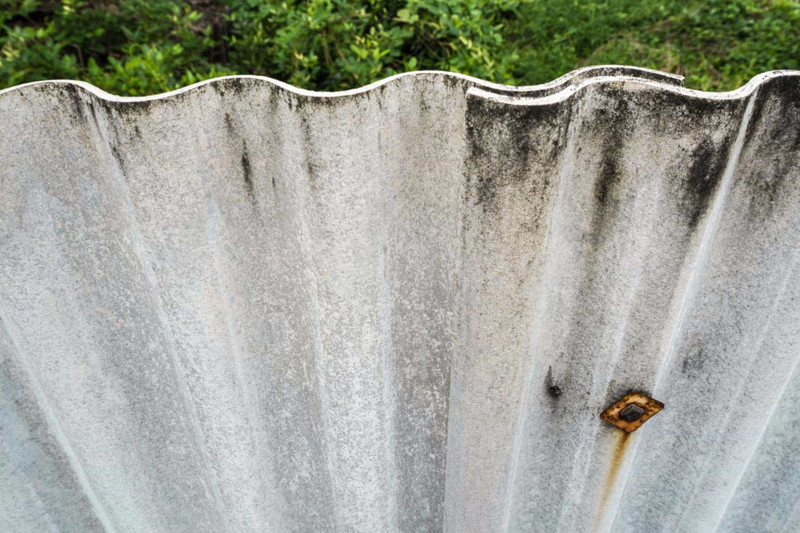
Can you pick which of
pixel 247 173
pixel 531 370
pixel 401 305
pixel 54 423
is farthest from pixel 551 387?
pixel 54 423

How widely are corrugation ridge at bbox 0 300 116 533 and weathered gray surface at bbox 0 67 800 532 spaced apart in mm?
11

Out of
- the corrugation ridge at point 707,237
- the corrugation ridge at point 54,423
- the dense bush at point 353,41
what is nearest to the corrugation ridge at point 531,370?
the corrugation ridge at point 707,237

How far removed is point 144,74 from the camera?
2.50 meters

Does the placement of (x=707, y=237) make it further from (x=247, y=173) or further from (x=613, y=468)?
(x=247, y=173)

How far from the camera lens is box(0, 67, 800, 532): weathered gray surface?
5.08ft

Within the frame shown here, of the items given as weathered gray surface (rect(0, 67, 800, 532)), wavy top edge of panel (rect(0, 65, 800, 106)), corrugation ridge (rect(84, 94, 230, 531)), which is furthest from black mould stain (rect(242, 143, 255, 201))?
corrugation ridge (rect(84, 94, 230, 531))

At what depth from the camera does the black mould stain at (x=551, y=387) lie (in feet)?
6.44

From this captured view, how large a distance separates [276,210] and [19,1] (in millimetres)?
2063

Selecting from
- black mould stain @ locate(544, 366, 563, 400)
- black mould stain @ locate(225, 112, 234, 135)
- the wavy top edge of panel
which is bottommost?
black mould stain @ locate(544, 366, 563, 400)

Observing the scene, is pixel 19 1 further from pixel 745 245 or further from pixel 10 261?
pixel 745 245

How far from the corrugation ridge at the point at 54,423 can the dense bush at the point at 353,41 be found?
101 centimetres

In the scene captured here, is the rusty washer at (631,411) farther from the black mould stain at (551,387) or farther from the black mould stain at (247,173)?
the black mould stain at (247,173)

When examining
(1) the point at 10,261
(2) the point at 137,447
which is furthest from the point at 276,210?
(2) the point at 137,447

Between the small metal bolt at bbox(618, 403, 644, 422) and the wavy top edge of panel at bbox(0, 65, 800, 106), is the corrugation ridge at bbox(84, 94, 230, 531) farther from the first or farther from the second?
the small metal bolt at bbox(618, 403, 644, 422)
